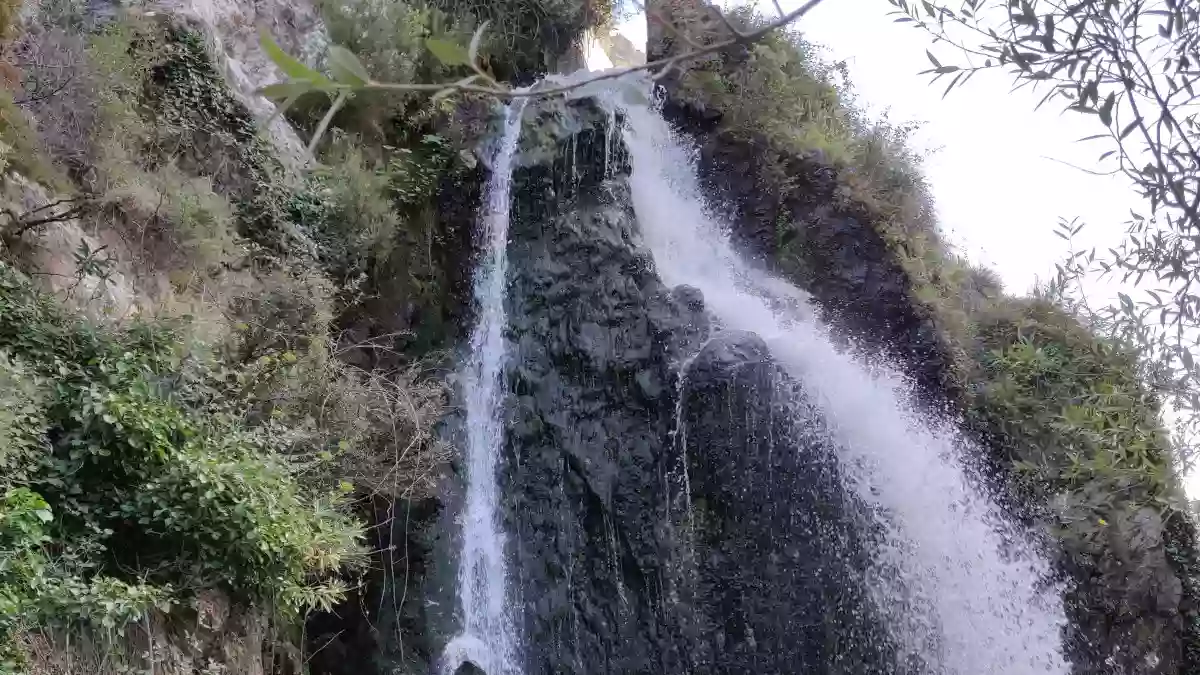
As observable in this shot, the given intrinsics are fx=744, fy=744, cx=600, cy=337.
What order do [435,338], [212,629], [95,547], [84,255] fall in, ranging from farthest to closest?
1. [435,338]
2. [84,255]
3. [212,629]
4. [95,547]

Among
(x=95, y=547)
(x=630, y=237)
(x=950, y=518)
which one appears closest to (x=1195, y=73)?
(x=95, y=547)

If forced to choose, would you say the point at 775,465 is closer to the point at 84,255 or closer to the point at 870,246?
the point at 870,246

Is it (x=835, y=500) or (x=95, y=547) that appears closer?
(x=95, y=547)

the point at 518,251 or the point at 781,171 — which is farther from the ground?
the point at 781,171

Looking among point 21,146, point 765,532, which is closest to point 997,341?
point 765,532

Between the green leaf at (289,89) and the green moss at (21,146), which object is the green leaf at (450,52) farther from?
the green moss at (21,146)
